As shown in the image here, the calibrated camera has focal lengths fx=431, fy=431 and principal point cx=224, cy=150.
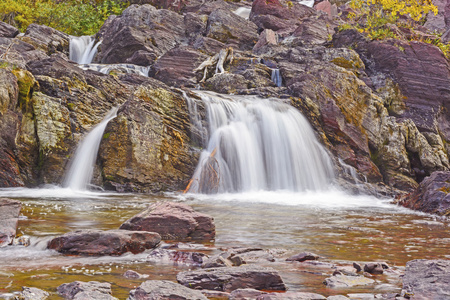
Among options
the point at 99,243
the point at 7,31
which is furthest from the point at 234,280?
the point at 7,31

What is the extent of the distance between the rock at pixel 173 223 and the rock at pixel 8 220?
1.42 meters

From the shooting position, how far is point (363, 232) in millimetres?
7488

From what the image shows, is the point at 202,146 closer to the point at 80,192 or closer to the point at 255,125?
the point at 255,125

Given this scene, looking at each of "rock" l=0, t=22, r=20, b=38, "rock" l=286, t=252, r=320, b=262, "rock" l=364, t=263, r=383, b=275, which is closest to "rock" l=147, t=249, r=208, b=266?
"rock" l=286, t=252, r=320, b=262

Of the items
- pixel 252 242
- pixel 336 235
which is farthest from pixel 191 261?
pixel 336 235

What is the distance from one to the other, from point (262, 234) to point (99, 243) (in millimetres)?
2837

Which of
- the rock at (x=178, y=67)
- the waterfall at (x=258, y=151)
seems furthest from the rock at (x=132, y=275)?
the rock at (x=178, y=67)

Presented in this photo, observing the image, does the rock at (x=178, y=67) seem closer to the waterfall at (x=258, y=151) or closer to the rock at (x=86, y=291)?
the waterfall at (x=258, y=151)

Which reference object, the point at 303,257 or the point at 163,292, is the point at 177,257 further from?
the point at 163,292

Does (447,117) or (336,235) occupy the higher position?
(447,117)

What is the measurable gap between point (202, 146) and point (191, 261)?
402 inches

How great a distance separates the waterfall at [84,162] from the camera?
12898mm

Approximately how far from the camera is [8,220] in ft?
19.2

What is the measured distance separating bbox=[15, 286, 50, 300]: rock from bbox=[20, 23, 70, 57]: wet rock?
22.5 m
